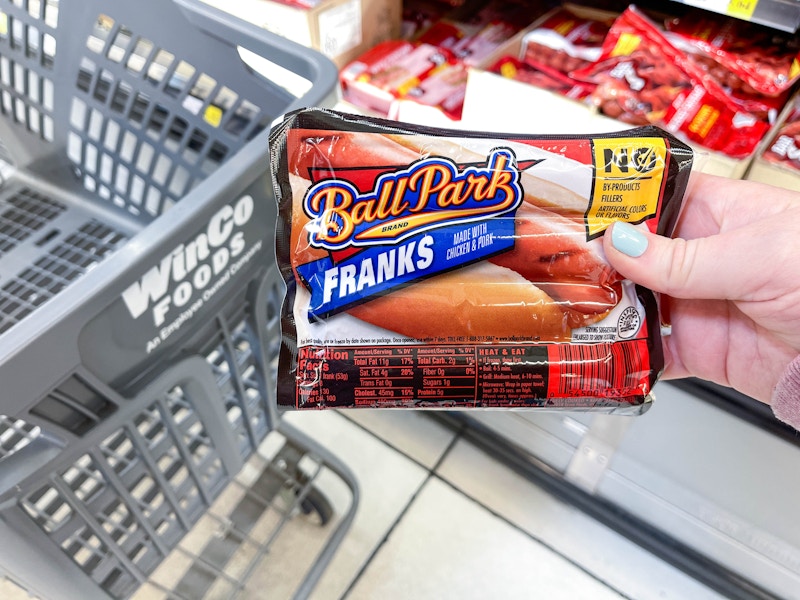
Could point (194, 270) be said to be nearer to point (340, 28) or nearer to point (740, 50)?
point (340, 28)

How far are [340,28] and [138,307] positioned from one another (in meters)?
0.67

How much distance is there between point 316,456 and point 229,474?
12.7 inches

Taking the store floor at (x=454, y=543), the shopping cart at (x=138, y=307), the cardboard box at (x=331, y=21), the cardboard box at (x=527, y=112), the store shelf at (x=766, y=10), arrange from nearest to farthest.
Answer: the shopping cart at (x=138, y=307)
the store shelf at (x=766, y=10)
the cardboard box at (x=527, y=112)
the cardboard box at (x=331, y=21)
the store floor at (x=454, y=543)

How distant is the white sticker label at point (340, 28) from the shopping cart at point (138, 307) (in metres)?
0.19

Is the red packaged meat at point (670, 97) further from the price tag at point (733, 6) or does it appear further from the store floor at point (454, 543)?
the store floor at point (454, 543)

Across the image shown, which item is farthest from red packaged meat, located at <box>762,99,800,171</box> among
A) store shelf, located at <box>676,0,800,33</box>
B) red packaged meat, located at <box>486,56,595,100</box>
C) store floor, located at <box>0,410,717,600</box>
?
store floor, located at <box>0,410,717,600</box>

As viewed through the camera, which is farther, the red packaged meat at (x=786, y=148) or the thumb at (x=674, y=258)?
the red packaged meat at (x=786, y=148)

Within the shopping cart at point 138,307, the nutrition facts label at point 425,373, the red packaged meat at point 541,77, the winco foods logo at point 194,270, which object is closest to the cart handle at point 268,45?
the shopping cart at point 138,307

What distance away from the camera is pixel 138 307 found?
0.48 meters

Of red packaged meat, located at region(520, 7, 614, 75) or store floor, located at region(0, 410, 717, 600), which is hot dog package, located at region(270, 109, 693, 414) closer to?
red packaged meat, located at region(520, 7, 614, 75)

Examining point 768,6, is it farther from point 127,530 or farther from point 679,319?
point 127,530

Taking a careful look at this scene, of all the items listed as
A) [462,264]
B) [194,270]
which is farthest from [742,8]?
[194,270]

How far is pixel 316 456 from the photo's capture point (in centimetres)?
106

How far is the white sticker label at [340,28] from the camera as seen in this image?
2.98ft
